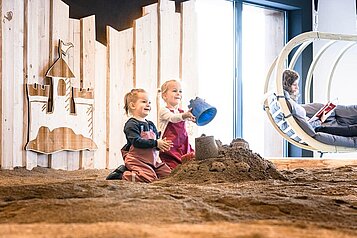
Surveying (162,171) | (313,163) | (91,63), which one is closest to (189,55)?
(91,63)

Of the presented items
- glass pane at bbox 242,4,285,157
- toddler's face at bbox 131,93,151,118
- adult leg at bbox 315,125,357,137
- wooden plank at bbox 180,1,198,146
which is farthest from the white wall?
toddler's face at bbox 131,93,151,118

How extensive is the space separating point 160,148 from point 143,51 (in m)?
2.14

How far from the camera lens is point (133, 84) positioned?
4680 millimetres

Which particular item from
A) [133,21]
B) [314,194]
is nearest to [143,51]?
[133,21]

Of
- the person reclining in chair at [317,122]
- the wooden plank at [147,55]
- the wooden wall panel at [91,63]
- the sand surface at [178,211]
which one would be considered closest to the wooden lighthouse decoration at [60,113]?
the wooden wall panel at [91,63]

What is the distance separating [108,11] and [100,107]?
30.2 inches

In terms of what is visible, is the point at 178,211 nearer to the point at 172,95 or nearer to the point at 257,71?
the point at 172,95

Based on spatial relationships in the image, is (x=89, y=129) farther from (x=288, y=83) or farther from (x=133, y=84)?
(x=288, y=83)

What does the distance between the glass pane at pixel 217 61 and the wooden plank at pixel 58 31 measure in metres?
1.42

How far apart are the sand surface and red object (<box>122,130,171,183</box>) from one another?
0.44m

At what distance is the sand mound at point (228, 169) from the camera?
8.05ft

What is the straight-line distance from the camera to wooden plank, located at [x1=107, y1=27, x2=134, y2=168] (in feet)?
14.9

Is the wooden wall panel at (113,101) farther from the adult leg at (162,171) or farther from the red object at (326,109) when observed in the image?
the adult leg at (162,171)

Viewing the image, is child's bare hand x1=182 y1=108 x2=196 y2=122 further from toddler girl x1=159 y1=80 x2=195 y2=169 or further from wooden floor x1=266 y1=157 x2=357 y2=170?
wooden floor x1=266 y1=157 x2=357 y2=170
